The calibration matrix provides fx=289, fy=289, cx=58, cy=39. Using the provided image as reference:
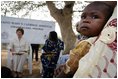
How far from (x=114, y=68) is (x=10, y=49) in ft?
18.3

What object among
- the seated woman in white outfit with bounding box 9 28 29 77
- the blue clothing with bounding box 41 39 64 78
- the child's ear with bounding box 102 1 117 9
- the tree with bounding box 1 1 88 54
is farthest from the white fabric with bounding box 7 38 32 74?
the child's ear with bounding box 102 1 117 9

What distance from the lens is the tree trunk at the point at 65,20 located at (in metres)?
8.88

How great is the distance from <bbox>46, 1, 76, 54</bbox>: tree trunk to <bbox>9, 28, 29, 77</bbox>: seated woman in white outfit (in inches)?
105

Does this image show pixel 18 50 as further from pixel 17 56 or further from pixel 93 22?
pixel 93 22

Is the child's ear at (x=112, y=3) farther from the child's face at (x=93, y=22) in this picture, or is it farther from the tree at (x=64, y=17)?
the tree at (x=64, y=17)

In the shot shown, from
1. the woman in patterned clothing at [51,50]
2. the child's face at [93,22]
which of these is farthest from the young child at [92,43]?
the woman in patterned clothing at [51,50]

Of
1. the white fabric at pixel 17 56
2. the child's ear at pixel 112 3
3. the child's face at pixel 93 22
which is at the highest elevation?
the child's ear at pixel 112 3

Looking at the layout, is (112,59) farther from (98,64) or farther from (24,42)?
(24,42)

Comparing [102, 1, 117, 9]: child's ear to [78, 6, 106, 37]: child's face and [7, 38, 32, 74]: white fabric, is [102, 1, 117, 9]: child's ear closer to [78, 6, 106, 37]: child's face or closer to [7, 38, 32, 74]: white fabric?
[78, 6, 106, 37]: child's face

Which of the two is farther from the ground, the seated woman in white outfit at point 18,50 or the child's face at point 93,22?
the child's face at point 93,22

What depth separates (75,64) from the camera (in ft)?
2.88

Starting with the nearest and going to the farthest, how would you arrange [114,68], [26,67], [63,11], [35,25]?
[114,68] < [35,25] < [26,67] < [63,11]

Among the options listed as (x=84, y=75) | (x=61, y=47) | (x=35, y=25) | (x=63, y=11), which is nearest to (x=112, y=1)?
(x=84, y=75)

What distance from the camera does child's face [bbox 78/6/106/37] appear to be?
889 mm
